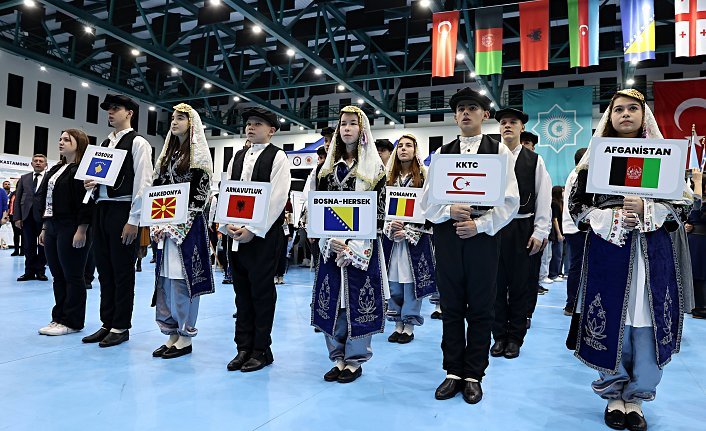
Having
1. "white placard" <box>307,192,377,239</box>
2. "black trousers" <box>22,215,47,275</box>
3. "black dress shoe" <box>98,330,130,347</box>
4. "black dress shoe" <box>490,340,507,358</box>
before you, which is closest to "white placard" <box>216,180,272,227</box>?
"white placard" <box>307,192,377,239</box>

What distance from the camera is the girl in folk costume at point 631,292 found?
7.17ft

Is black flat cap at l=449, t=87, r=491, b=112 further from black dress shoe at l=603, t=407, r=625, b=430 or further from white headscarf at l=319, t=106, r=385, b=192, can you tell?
black dress shoe at l=603, t=407, r=625, b=430

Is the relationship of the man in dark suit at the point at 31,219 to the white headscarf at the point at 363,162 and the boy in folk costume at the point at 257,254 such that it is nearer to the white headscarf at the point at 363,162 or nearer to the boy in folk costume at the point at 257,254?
the boy in folk costume at the point at 257,254

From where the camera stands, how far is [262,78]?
1648cm

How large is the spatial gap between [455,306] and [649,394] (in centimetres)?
96

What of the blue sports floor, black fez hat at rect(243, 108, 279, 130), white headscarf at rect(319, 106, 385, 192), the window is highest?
the window

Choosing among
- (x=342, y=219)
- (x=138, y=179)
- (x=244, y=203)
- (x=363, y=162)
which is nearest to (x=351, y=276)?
(x=342, y=219)

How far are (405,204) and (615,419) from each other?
214cm

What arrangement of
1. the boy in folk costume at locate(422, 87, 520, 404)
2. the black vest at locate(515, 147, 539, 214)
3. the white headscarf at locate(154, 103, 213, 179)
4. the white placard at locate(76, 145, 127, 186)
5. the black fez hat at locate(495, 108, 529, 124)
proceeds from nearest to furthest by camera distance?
the boy in folk costume at locate(422, 87, 520, 404) < the white headscarf at locate(154, 103, 213, 179) < the white placard at locate(76, 145, 127, 186) < the black vest at locate(515, 147, 539, 214) < the black fez hat at locate(495, 108, 529, 124)

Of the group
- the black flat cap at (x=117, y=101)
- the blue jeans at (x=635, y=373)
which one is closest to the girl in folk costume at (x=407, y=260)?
the blue jeans at (x=635, y=373)

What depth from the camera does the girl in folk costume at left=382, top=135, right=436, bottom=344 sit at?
13.1 ft

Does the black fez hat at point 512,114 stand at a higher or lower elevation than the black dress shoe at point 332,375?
higher

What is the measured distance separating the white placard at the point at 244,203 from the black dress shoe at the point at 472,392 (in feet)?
4.84

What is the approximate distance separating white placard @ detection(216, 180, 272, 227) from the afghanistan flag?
6.07ft
